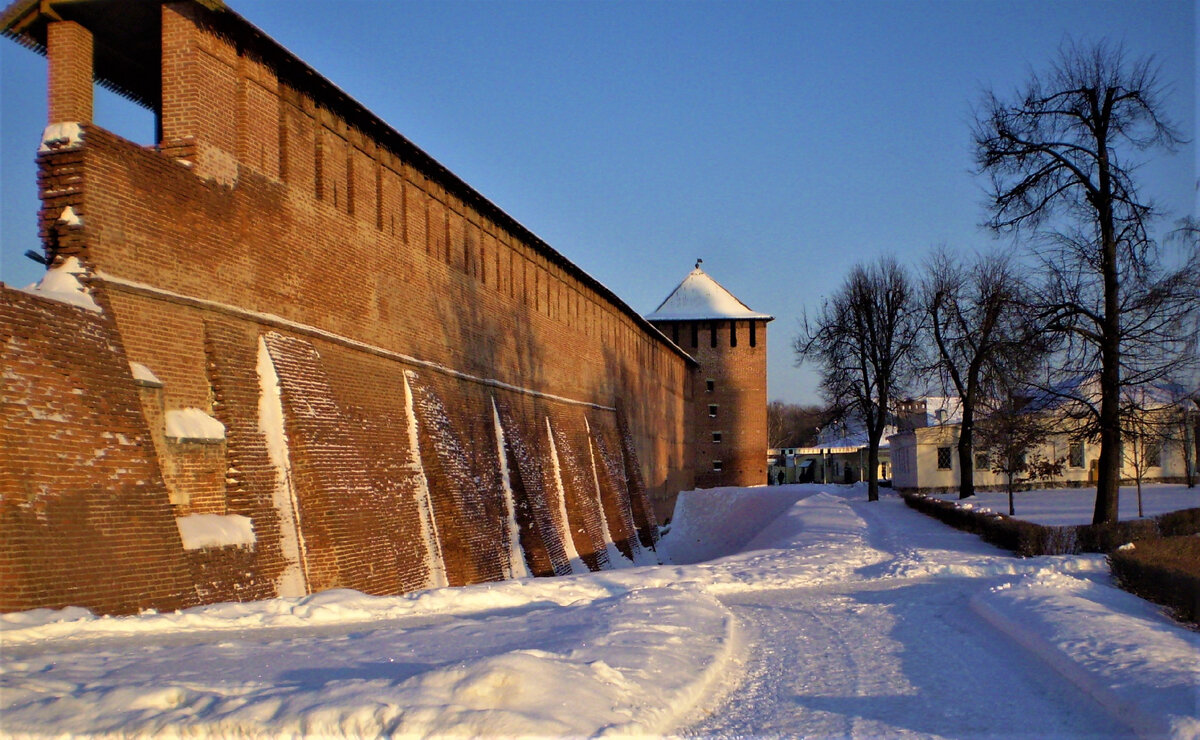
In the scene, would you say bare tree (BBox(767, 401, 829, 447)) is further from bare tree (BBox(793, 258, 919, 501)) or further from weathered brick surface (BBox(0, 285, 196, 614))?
weathered brick surface (BBox(0, 285, 196, 614))

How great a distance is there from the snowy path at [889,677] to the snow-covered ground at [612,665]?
27 millimetres

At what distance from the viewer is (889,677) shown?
23.6ft

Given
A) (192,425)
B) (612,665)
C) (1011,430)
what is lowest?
(612,665)

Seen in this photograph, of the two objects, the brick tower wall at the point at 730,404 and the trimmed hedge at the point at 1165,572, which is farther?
the brick tower wall at the point at 730,404

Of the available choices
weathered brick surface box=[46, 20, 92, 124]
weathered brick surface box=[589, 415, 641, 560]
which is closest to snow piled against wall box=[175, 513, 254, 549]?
weathered brick surface box=[46, 20, 92, 124]

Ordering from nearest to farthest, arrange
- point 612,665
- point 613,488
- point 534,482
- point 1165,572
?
1. point 612,665
2. point 1165,572
3. point 534,482
4. point 613,488

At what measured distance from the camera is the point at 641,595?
10539 mm

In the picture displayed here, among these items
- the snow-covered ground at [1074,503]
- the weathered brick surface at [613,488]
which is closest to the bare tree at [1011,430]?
the snow-covered ground at [1074,503]

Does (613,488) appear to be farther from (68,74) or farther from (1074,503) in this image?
(68,74)

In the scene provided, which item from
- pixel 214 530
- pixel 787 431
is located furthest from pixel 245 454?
pixel 787 431

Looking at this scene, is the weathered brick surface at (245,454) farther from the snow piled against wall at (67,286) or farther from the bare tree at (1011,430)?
the bare tree at (1011,430)

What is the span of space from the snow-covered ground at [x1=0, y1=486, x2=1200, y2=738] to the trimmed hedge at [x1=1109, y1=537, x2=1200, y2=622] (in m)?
0.25

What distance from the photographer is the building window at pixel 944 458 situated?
40.7 metres

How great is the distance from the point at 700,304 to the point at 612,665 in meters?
46.1
